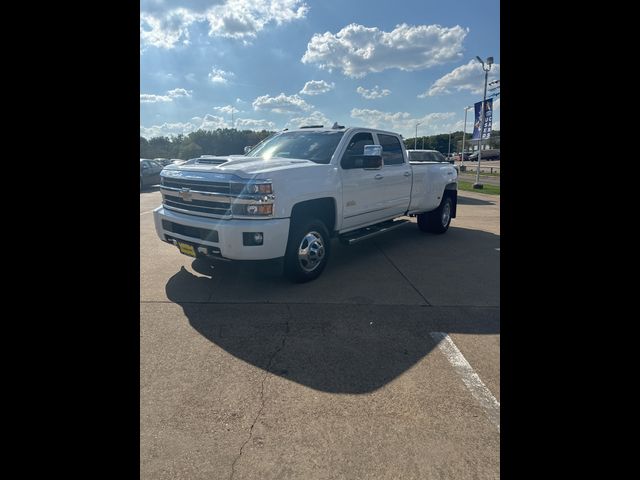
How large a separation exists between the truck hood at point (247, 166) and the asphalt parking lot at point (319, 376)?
1.47 meters

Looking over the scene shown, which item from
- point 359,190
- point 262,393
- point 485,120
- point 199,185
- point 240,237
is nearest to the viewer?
point 262,393

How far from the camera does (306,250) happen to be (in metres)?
4.86

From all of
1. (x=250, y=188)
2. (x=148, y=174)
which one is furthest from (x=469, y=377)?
(x=148, y=174)

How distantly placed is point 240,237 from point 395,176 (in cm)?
346

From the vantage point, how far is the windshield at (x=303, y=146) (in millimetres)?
5539

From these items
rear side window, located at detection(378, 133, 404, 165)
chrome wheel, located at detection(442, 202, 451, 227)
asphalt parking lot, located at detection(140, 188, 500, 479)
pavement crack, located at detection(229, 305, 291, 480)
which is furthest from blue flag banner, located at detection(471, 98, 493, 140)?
pavement crack, located at detection(229, 305, 291, 480)

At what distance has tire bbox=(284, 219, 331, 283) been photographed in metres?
4.68

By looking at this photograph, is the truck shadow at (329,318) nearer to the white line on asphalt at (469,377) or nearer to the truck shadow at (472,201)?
the white line on asphalt at (469,377)

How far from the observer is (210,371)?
2.94 metres

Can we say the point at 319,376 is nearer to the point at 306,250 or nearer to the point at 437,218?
the point at 306,250

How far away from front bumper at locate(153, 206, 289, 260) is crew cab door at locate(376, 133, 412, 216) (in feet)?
8.33

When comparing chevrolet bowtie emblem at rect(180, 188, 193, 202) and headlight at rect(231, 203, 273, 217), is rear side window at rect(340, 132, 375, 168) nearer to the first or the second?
headlight at rect(231, 203, 273, 217)

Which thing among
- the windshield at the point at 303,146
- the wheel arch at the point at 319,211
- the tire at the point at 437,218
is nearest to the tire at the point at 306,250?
the wheel arch at the point at 319,211
